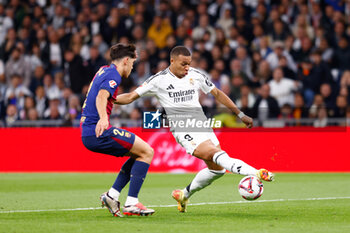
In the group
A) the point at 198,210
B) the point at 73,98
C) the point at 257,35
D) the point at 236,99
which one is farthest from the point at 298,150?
the point at 198,210

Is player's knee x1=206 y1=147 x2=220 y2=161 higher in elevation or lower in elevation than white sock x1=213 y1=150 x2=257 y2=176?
higher

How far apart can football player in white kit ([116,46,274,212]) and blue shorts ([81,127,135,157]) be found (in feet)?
2.02

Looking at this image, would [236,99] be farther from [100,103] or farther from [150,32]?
[100,103]

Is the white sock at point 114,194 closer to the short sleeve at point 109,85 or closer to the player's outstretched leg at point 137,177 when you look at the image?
the player's outstretched leg at point 137,177

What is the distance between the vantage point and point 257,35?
18.3m

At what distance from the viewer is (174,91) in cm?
887

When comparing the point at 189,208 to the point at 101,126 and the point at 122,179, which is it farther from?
the point at 101,126

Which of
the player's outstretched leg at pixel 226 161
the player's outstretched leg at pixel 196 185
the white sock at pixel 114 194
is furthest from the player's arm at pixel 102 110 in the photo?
the player's outstretched leg at pixel 196 185

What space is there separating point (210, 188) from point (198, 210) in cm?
362

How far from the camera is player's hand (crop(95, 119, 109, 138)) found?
7.71 metres

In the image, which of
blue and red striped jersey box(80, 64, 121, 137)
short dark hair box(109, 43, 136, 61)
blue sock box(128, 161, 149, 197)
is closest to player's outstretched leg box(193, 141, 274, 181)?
blue sock box(128, 161, 149, 197)

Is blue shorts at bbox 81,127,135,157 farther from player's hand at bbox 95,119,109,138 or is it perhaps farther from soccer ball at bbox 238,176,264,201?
soccer ball at bbox 238,176,264,201

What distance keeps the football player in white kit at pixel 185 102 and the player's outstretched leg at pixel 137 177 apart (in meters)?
0.63

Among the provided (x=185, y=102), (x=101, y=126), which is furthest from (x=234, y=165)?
(x=101, y=126)
